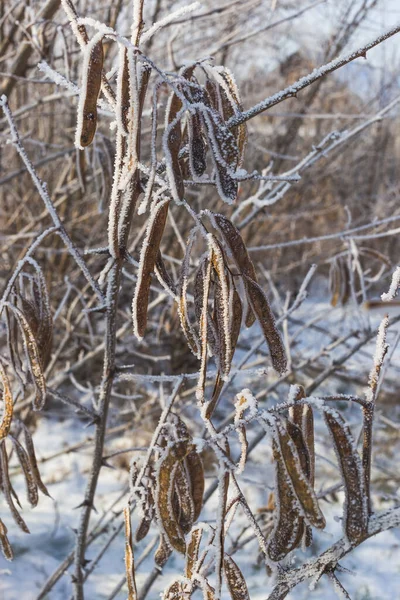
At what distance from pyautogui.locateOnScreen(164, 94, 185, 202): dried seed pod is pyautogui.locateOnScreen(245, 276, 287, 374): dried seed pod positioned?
0.15 m

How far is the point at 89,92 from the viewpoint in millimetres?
652

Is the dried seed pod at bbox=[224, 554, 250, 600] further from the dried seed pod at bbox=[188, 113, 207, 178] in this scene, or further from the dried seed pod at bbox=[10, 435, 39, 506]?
the dried seed pod at bbox=[188, 113, 207, 178]

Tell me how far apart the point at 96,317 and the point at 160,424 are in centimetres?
321

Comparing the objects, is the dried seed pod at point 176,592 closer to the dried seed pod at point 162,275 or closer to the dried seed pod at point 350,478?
the dried seed pod at point 350,478

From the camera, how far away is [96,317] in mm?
4059

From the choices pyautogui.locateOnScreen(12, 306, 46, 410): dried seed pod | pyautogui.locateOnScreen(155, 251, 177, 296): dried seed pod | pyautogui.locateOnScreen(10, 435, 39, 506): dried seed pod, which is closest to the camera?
pyautogui.locateOnScreen(155, 251, 177, 296): dried seed pod

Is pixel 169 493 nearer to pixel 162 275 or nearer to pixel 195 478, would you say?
pixel 195 478

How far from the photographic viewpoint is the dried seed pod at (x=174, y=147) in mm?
650

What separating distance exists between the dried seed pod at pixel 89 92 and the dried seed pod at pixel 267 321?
270 millimetres

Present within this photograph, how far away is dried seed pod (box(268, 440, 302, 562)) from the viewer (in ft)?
2.38

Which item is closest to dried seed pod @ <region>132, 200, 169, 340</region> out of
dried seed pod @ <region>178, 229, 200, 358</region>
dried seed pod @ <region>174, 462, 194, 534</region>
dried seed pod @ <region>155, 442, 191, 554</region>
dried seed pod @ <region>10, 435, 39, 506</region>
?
dried seed pod @ <region>178, 229, 200, 358</region>

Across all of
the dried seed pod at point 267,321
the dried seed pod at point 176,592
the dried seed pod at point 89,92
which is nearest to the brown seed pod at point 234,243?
the dried seed pod at point 267,321

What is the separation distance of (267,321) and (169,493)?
11.1 inches

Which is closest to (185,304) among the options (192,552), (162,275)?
(162,275)
